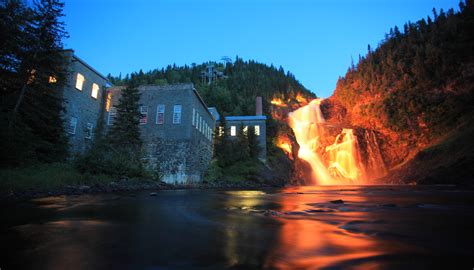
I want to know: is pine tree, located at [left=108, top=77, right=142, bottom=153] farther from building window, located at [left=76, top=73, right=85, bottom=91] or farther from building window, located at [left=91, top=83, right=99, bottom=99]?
building window, located at [left=91, top=83, right=99, bottom=99]

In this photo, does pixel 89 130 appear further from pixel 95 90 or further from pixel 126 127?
pixel 126 127

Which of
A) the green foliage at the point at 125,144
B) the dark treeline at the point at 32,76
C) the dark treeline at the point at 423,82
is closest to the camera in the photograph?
the dark treeline at the point at 32,76

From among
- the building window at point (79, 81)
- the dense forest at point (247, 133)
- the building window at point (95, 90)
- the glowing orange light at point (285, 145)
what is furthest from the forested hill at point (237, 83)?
the building window at point (79, 81)

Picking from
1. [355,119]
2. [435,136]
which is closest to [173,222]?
[435,136]

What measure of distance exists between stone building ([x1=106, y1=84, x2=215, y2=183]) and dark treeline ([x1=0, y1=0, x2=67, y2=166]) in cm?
692

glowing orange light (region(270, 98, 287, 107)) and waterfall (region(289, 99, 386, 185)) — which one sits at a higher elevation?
glowing orange light (region(270, 98, 287, 107))

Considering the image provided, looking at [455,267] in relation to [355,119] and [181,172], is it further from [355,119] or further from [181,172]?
[355,119]

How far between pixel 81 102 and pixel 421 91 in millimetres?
63243

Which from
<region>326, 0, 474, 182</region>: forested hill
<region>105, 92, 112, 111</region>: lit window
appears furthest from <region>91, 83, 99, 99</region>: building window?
<region>326, 0, 474, 182</region>: forested hill

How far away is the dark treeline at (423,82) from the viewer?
1986 inches

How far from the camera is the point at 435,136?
164ft

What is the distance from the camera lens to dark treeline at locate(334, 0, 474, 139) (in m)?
50.4

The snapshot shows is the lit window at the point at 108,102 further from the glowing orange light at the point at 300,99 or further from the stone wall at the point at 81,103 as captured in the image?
the glowing orange light at the point at 300,99

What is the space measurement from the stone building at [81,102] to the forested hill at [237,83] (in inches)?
1340
